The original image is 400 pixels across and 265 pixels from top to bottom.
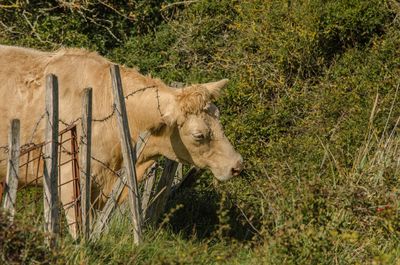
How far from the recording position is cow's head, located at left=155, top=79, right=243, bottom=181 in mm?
9648

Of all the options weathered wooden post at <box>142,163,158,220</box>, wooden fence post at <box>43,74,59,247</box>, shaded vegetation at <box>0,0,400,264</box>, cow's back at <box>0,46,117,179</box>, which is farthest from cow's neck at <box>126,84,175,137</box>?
wooden fence post at <box>43,74,59,247</box>

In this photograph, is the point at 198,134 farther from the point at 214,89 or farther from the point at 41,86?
the point at 41,86

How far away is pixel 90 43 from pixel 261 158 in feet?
11.0

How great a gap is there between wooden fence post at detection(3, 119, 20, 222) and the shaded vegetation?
1.73 m

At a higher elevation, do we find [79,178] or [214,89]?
[214,89]

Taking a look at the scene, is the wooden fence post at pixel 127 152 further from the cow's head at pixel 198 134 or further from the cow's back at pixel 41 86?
the cow's head at pixel 198 134

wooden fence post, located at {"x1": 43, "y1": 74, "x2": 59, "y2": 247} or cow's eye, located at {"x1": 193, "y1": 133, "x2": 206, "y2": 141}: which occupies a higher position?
wooden fence post, located at {"x1": 43, "y1": 74, "x2": 59, "y2": 247}

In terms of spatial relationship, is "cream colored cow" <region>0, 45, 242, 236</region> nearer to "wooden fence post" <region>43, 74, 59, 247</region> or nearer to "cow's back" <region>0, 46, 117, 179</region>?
"cow's back" <region>0, 46, 117, 179</region>

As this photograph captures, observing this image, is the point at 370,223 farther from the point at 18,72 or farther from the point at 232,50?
the point at 232,50

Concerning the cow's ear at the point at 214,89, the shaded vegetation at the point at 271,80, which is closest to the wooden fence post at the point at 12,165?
the shaded vegetation at the point at 271,80

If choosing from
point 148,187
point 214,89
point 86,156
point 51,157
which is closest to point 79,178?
point 86,156

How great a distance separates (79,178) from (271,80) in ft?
16.9

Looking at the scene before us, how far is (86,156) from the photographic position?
314 inches

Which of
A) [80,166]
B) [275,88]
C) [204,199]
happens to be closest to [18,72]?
[80,166]
